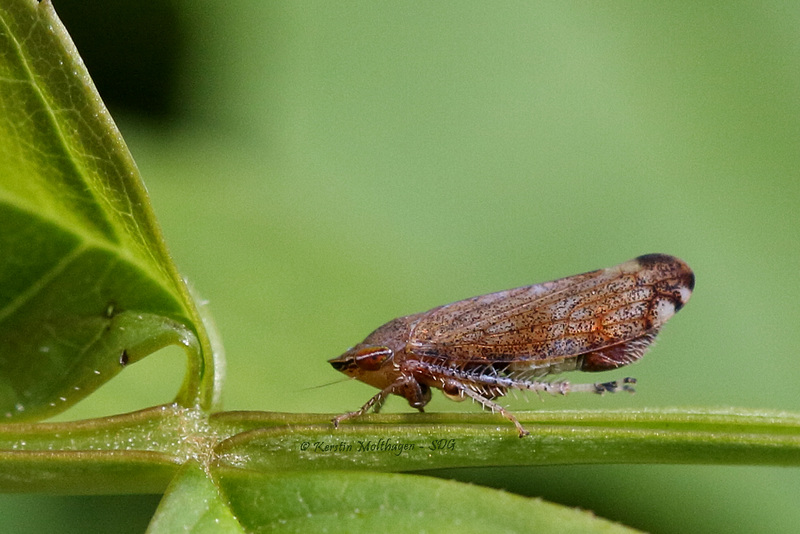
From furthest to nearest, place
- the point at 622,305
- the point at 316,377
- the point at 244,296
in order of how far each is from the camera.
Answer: the point at 244,296
the point at 316,377
the point at 622,305

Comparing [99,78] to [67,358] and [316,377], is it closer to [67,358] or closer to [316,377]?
[316,377]

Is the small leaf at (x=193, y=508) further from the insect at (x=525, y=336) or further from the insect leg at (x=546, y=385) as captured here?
the insect leg at (x=546, y=385)

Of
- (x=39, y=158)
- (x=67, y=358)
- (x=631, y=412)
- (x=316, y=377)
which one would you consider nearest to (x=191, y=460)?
(x=67, y=358)

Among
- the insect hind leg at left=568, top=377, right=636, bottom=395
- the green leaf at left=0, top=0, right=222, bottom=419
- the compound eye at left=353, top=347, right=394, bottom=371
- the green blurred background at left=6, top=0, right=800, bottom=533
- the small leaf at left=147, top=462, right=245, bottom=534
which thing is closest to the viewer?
the small leaf at left=147, top=462, right=245, bottom=534

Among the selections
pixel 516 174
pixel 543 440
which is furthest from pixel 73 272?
pixel 516 174

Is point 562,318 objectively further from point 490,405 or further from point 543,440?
point 543,440

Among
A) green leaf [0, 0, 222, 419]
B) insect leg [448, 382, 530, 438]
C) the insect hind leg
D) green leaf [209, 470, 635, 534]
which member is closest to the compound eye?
insect leg [448, 382, 530, 438]

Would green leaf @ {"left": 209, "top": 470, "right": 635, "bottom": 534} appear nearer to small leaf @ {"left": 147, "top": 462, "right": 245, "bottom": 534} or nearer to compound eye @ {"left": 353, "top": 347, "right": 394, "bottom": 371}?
small leaf @ {"left": 147, "top": 462, "right": 245, "bottom": 534}
